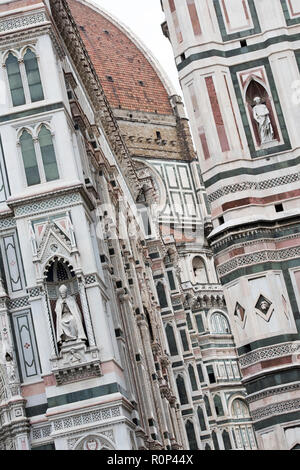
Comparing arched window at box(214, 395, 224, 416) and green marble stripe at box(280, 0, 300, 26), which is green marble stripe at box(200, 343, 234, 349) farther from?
green marble stripe at box(280, 0, 300, 26)

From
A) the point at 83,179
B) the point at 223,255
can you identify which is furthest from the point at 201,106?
the point at 83,179

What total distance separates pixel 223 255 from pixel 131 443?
477 centimetres

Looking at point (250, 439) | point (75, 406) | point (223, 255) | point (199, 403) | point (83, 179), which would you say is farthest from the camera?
point (250, 439)

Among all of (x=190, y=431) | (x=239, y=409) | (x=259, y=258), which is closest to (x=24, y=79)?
(x=259, y=258)

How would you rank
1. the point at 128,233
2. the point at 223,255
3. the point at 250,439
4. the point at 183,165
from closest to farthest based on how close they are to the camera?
1. the point at 223,255
2. the point at 128,233
3. the point at 250,439
4. the point at 183,165

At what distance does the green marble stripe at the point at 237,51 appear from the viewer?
69.3 feet

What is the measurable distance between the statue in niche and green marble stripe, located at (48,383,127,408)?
952 millimetres

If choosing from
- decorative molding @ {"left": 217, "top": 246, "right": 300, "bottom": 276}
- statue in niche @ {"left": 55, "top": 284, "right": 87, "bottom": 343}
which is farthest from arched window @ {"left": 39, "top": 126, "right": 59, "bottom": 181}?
decorative molding @ {"left": 217, "top": 246, "right": 300, "bottom": 276}

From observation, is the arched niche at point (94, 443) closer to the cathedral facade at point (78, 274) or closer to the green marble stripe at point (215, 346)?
the cathedral facade at point (78, 274)

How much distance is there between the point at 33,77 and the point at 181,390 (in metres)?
22.0

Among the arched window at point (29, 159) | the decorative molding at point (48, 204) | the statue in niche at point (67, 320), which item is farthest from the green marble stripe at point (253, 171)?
the arched window at point (29, 159)

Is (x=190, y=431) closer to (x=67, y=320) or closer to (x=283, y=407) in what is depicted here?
(x=67, y=320)

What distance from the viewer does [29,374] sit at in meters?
23.0
